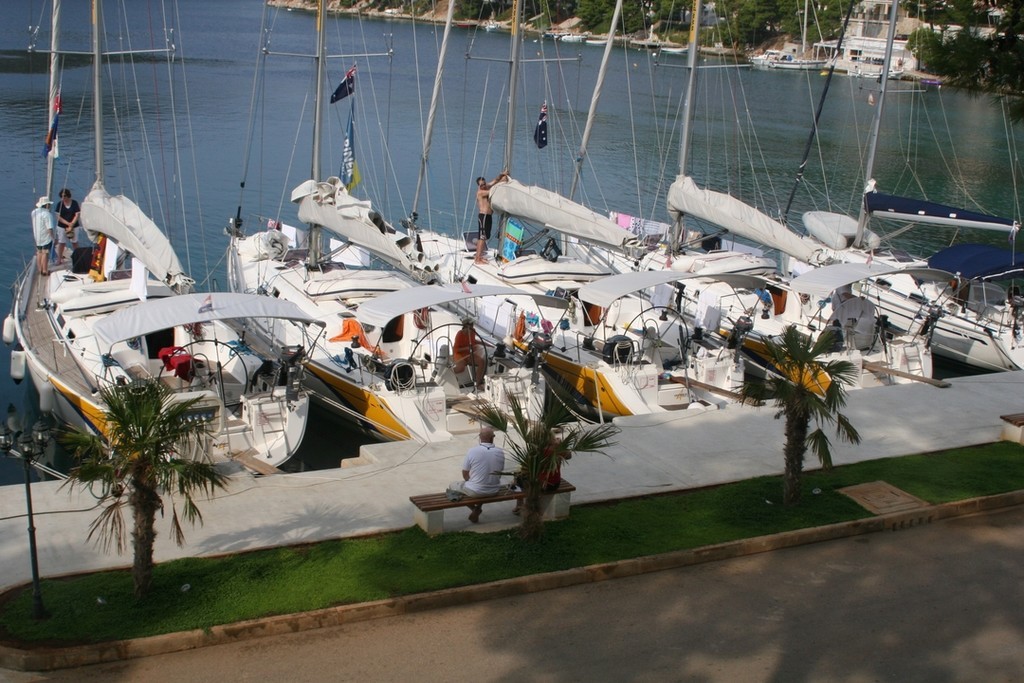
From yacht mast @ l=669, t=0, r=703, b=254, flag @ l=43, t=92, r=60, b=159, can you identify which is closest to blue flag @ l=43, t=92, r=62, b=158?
flag @ l=43, t=92, r=60, b=159

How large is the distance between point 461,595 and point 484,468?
66.2 inches

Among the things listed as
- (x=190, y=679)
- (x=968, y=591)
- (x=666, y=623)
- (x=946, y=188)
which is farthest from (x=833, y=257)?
(x=946, y=188)

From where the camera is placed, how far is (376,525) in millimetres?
12234

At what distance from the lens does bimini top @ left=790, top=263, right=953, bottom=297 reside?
20.5 metres

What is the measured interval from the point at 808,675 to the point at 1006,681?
174cm

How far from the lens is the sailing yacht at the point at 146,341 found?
15.5 metres

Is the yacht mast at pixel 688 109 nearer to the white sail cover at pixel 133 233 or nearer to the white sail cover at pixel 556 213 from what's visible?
the white sail cover at pixel 556 213

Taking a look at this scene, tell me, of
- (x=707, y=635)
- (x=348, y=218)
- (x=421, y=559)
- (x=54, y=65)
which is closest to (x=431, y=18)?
(x=54, y=65)

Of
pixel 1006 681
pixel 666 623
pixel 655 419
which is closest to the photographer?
pixel 1006 681

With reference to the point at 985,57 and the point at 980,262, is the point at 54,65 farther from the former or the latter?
the point at 980,262

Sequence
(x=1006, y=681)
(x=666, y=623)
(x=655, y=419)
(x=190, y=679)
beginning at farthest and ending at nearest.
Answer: (x=655, y=419) < (x=666, y=623) < (x=1006, y=681) < (x=190, y=679)

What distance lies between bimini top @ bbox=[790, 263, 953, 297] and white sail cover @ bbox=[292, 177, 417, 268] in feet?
23.7

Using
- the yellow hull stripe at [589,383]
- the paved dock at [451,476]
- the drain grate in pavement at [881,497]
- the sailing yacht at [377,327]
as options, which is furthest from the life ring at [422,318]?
the drain grate in pavement at [881,497]

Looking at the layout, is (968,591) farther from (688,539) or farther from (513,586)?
(513,586)
